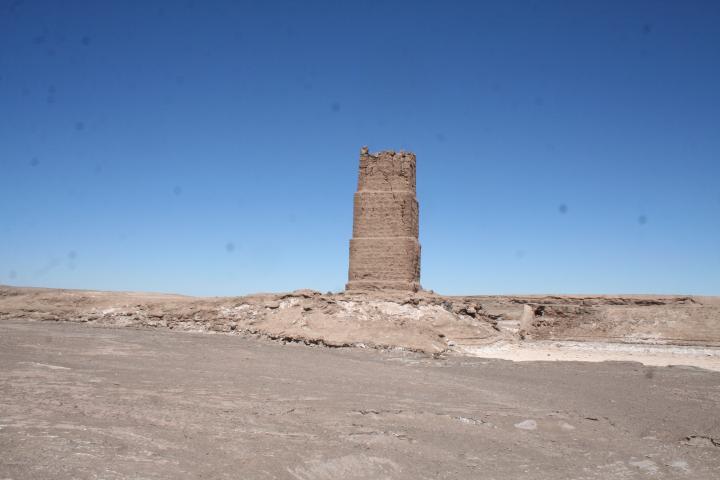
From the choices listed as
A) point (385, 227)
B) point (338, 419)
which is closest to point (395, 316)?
point (385, 227)

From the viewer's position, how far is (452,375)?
959 centimetres

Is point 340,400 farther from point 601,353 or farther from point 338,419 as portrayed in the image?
Answer: point 601,353

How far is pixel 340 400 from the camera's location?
703 cm

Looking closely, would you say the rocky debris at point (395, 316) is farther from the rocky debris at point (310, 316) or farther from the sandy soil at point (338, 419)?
the sandy soil at point (338, 419)

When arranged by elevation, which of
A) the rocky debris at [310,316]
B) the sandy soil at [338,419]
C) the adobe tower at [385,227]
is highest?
the adobe tower at [385,227]

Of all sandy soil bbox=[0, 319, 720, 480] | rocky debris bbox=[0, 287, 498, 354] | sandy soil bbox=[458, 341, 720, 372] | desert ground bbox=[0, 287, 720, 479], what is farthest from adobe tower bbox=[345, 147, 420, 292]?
sandy soil bbox=[0, 319, 720, 480]

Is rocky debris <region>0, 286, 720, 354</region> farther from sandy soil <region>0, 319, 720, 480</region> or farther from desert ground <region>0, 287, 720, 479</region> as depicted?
sandy soil <region>0, 319, 720, 480</region>

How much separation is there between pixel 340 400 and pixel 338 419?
0.98 meters

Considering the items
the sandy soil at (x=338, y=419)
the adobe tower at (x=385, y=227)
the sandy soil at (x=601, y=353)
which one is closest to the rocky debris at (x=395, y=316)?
the sandy soil at (x=601, y=353)

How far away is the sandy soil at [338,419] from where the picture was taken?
14.9ft

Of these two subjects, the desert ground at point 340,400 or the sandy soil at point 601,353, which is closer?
the desert ground at point 340,400

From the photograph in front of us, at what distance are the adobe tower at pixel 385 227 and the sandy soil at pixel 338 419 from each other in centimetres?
642

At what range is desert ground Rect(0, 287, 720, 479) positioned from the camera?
4.68 m

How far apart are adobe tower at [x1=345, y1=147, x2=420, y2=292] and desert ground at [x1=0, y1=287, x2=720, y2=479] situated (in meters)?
1.76
